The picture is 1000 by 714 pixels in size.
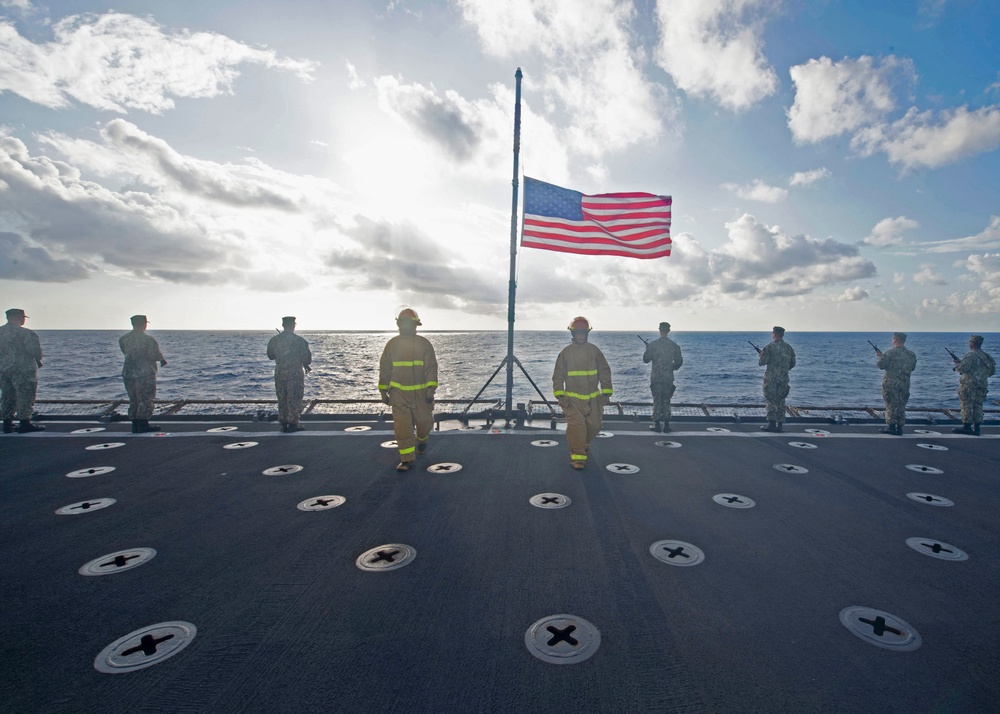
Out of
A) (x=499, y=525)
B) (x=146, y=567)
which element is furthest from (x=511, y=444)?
(x=146, y=567)

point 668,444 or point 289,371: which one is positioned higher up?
point 289,371

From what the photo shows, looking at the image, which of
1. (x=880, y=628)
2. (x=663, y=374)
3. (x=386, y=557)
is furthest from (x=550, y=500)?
(x=663, y=374)

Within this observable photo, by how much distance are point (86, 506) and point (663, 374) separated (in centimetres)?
1010

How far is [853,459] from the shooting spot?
24.5 feet

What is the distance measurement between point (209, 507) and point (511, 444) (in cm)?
488

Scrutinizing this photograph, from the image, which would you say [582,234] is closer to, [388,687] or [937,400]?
[388,687]

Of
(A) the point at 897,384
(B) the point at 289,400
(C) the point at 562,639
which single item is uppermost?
(A) the point at 897,384

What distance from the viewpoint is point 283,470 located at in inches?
264

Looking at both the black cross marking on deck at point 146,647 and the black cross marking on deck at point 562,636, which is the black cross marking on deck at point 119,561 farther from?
the black cross marking on deck at point 562,636

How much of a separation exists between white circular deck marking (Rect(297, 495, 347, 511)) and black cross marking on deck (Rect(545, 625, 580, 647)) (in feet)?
10.9

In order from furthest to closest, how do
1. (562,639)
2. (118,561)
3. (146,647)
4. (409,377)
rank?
(409,377)
(118,561)
(562,639)
(146,647)

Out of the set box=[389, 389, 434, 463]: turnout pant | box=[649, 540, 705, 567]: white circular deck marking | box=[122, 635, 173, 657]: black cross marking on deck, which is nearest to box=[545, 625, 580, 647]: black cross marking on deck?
box=[649, 540, 705, 567]: white circular deck marking

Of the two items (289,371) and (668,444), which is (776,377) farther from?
(289,371)

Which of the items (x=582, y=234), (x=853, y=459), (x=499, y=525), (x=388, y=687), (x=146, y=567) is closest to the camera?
(x=388, y=687)
